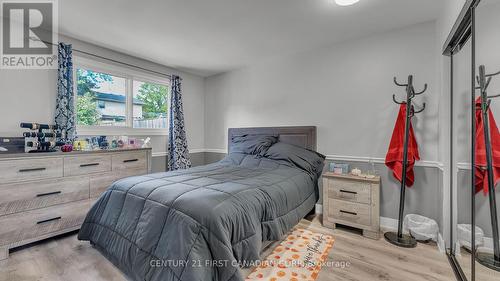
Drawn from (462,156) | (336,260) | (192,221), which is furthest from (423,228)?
(192,221)

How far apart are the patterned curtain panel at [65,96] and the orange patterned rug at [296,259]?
8.78 ft

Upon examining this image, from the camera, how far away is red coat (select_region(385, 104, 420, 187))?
2.41 meters

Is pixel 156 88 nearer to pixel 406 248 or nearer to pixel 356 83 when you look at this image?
pixel 356 83

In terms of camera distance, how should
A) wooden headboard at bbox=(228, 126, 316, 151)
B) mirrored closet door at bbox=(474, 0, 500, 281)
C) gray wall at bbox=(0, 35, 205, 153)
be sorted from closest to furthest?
mirrored closet door at bbox=(474, 0, 500, 281) < gray wall at bbox=(0, 35, 205, 153) < wooden headboard at bbox=(228, 126, 316, 151)

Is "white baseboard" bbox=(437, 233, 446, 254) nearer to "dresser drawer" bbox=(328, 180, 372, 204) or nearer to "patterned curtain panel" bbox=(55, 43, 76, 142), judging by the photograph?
"dresser drawer" bbox=(328, 180, 372, 204)

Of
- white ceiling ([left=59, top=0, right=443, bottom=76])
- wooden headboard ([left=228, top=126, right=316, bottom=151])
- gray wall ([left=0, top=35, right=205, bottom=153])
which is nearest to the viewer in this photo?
white ceiling ([left=59, top=0, right=443, bottom=76])

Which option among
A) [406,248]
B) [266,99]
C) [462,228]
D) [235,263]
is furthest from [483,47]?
[266,99]

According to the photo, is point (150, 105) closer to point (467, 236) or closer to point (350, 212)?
point (350, 212)

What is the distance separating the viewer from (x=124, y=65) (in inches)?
132

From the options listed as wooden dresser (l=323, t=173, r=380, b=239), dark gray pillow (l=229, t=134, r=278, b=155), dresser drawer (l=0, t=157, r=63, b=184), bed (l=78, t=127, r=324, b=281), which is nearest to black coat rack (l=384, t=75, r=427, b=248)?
wooden dresser (l=323, t=173, r=380, b=239)

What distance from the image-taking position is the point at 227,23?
2512 millimetres

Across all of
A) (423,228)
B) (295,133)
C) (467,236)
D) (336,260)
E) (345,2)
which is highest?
(345,2)

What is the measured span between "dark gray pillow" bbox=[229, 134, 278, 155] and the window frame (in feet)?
4.50

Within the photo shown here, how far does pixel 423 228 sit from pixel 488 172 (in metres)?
1.14
